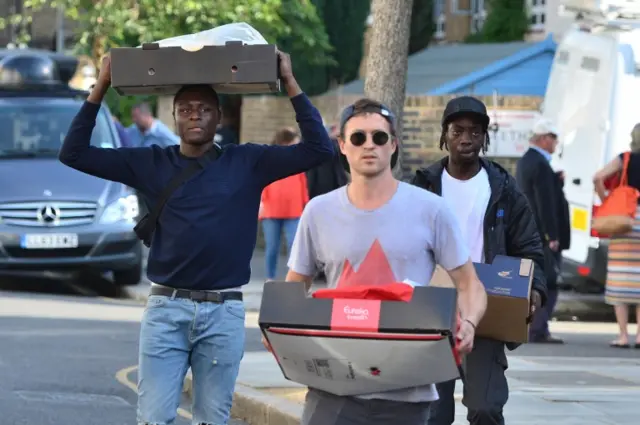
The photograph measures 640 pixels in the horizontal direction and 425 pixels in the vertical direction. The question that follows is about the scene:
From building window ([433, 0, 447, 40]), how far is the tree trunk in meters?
30.8

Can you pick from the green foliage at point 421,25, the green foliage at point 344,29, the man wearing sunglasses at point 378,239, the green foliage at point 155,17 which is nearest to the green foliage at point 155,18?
the green foliage at point 155,17

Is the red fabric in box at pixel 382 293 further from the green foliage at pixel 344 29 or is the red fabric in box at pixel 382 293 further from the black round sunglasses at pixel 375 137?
the green foliage at pixel 344 29

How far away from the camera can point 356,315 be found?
500cm

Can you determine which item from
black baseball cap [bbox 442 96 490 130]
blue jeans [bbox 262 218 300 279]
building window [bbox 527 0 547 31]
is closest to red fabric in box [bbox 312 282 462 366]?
black baseball cap [bbox 442 96 490 130]

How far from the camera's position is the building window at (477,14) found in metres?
40.3

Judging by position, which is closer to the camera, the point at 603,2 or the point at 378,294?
the point at 378,294

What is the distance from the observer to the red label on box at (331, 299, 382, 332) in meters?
4.98

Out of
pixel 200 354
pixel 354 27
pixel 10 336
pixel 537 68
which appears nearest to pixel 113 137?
pixel 10 336

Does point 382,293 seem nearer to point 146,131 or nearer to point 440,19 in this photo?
point 146,131

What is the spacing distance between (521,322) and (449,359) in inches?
53.1

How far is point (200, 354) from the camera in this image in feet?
20.8

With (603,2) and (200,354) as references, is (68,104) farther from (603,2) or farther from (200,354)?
(200,354)

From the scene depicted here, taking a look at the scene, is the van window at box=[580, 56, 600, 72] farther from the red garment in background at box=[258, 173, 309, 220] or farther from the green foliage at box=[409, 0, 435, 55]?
the green foliage at box=[409, 0, 435, 55]

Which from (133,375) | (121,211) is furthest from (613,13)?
(133,375)
